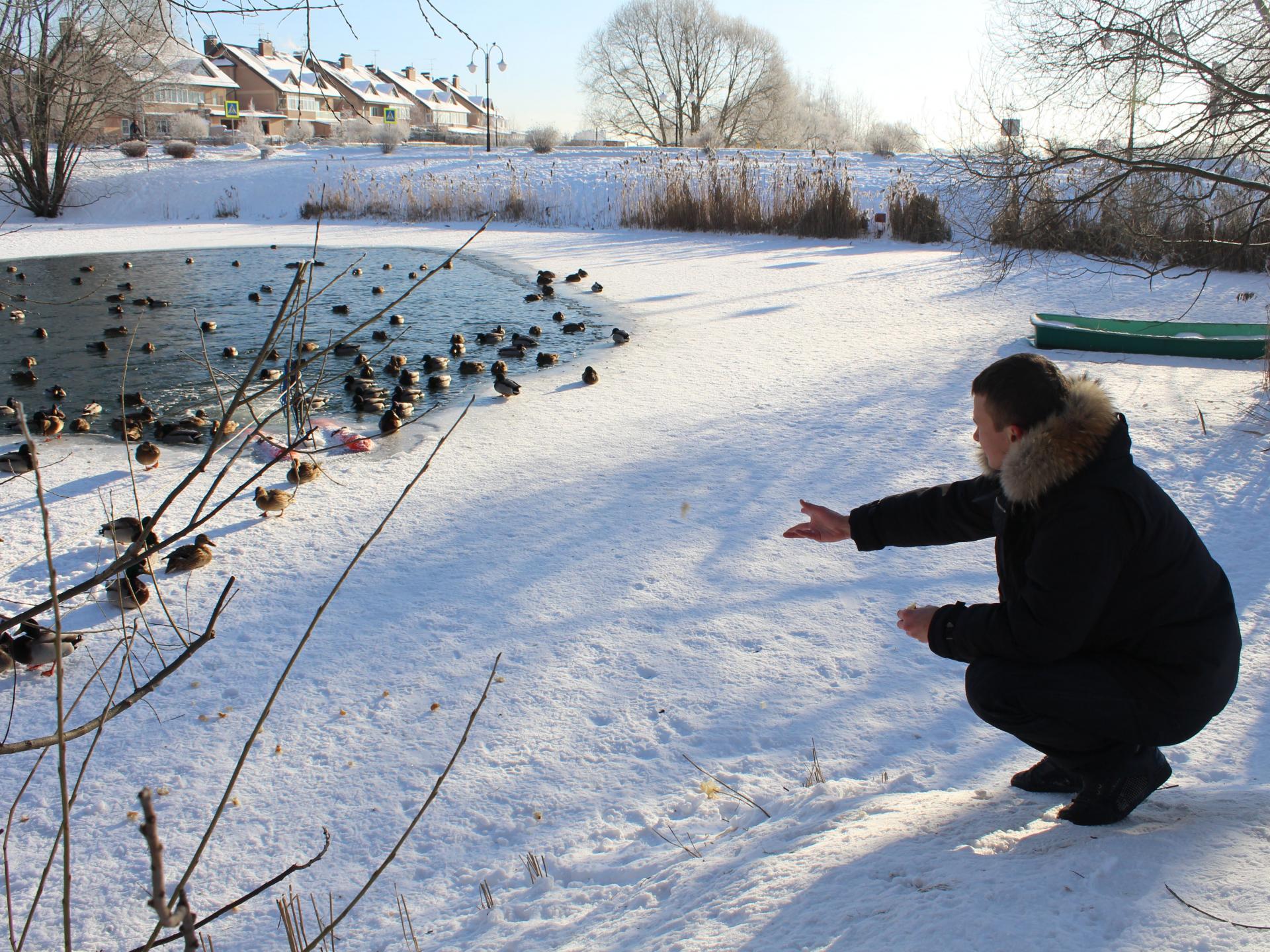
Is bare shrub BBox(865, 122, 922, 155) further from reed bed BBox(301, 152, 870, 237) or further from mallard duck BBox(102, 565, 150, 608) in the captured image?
mallard duck BBox(102, 565, 150, 608)

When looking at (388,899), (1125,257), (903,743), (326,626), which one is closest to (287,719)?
(326,626)

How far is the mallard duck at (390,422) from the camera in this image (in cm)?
605

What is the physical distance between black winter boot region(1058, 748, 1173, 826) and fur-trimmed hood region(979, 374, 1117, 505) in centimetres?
70

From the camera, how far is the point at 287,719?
319cm

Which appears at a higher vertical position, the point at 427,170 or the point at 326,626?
the point at 427,170

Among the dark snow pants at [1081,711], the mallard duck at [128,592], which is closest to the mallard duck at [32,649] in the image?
the mallard duck at [128,592]

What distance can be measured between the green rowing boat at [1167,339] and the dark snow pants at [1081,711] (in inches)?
259

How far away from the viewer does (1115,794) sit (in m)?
2.22

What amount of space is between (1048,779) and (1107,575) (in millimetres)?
701

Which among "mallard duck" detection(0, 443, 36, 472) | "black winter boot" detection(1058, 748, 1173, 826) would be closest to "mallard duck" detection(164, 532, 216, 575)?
"mallard duck" detection(0, 443, 36, 472)

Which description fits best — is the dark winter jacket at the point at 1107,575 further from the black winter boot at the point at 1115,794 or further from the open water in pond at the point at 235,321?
the open water in pond at the point at 235,321

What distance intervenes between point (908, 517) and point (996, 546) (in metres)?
0.32

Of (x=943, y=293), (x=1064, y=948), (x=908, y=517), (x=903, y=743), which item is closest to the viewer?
(x=1064, y=948)

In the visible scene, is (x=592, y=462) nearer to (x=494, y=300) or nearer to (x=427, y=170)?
(x=494, y=300)
